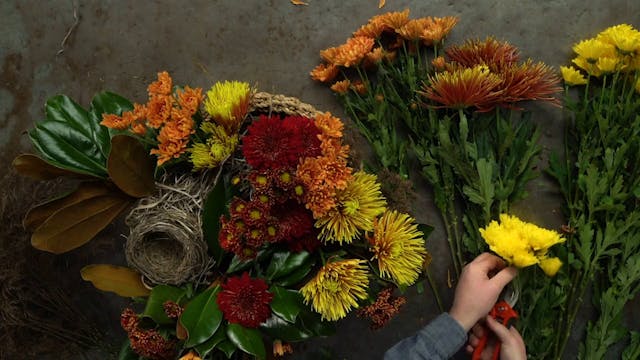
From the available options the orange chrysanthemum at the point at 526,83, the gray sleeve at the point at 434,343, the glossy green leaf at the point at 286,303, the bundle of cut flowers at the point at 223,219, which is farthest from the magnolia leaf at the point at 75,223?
the orange chrysanthemum at the point at 526,83

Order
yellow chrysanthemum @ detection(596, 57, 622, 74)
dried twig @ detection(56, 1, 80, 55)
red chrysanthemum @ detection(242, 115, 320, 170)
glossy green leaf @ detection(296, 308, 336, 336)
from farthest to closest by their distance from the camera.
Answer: dried twig @ detection(56, 1, 80, 55) < yellow chrysanthemum @ detection(596, 57, 622, 74) < glossy green leaf @ detection(296, 308, 336, 336) < red chrysanthemum @ detection(242, 115, 320, 170)

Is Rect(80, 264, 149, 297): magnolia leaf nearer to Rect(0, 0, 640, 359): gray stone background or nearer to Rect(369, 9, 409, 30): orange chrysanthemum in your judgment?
Rect(0, 0, 640, 359): gray stone background

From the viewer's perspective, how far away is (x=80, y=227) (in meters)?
1.18

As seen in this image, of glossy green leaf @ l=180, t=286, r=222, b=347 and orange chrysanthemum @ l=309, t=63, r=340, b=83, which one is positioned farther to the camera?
orange chrysanthemum @ l=309, t=63, r=340, b=83

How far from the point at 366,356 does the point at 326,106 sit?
68 centimetres

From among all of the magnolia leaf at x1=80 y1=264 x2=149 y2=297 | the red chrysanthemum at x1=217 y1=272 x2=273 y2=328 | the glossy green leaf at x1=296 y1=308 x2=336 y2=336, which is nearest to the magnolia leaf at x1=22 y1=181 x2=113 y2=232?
the magnolia leaf at x1=80 y1=264 x2=149 y2=297

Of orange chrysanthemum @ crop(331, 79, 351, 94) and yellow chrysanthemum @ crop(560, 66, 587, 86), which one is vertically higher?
yellow chrysanthemum @ crop(560, 66, 587, 86)

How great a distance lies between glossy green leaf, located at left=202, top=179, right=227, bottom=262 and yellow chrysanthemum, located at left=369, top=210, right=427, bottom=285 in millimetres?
320

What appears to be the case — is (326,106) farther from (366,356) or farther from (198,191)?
(366,356)

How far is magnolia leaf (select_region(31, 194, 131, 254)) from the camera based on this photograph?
1.14 m

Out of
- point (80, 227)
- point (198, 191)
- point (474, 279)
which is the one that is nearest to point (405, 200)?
point (474, 279)

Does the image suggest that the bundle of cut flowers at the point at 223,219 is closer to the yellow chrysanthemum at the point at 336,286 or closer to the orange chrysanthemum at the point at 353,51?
the yellow chrysanthemum at the point at 336,286

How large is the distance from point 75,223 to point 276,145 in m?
0.50

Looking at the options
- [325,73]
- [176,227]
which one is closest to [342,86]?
[325,73]
